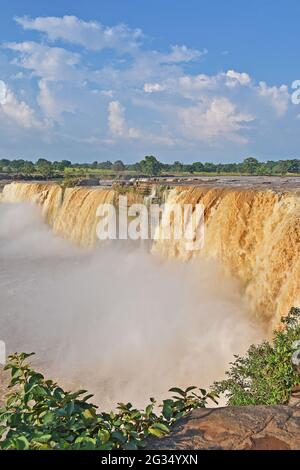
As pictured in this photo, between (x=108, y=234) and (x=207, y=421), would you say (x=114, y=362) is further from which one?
(x=108, y=234)

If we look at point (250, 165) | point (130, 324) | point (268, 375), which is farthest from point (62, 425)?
point (250, 165)

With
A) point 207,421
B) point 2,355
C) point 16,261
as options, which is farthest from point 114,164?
point 207,421

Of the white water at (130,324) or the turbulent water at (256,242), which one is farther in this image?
the turbulent water at (256,242)

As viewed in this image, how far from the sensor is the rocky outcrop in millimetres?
3264

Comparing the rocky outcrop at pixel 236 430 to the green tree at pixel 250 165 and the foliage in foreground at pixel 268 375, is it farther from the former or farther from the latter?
the green tree at pixel 250 165

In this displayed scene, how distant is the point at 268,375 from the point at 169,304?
7.77 meters

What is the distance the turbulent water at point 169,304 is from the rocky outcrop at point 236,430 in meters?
4.84

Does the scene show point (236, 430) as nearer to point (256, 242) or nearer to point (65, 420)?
point (65, 420)

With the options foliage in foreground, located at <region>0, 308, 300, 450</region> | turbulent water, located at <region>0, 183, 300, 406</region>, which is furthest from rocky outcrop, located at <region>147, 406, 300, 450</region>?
turbulent water, located at <region>0, 183, 300, 406</region>

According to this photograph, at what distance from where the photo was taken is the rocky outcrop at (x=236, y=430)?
3.26m

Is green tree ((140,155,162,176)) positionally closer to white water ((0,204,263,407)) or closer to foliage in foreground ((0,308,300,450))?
white water ((0,204,263,407))

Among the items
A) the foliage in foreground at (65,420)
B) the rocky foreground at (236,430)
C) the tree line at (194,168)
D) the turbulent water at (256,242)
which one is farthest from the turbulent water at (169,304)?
the tree line at (194,168)
